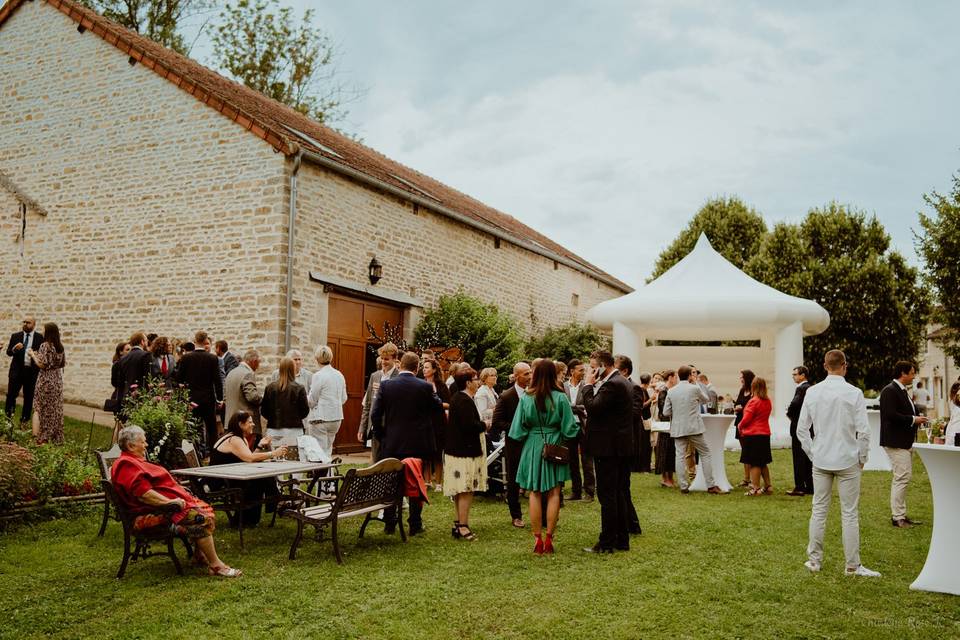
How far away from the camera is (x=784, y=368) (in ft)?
52.7

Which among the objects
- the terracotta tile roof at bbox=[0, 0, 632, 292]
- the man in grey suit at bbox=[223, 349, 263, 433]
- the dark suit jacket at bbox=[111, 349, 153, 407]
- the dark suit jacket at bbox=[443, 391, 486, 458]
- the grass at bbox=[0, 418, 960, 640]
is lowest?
the grass at bbox=[0, 418, 960, 640]

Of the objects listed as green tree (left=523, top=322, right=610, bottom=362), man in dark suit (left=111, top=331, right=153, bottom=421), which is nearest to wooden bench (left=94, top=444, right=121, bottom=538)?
man in dark suit (left=111, top=331, right=153, bottom=421)

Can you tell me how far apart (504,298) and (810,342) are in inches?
447

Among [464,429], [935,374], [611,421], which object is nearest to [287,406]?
[464,429]

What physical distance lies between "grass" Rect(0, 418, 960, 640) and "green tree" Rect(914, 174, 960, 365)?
12.8 m

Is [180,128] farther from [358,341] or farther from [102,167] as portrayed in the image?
[358,341]

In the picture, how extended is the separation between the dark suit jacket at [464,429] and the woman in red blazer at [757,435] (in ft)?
13.8

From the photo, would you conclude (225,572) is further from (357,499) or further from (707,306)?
(707,306)

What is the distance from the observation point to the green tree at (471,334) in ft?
51.4

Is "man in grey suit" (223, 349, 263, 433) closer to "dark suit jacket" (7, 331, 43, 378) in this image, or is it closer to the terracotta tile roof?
"dark suit jacket" (7, 331, 43, 378)

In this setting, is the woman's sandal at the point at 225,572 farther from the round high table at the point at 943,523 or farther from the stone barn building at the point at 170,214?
the stone barn building at the point at 170,214

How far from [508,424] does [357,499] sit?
226 centimetres

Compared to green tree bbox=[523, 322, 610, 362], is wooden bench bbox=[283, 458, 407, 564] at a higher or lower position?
lower

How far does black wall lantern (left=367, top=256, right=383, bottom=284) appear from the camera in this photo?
14.7 metres
